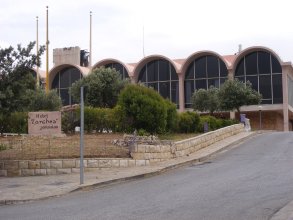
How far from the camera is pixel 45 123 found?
76.8ft

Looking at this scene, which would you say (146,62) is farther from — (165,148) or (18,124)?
(165,148)

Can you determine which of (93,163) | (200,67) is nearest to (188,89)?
(200,67)

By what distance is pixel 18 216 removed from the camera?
11047 mm

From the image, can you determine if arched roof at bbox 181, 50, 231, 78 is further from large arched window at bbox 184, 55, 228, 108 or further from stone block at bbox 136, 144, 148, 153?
stone block at bbox 136, 144, 148, 153

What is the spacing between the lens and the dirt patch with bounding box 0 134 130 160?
20.2 meters

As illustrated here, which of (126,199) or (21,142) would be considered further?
(21,142)

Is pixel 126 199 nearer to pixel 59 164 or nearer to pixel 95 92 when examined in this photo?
pixel 59 164

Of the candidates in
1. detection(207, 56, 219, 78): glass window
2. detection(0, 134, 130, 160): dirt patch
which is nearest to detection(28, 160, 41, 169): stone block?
Answer: detection(0, 134, 130, 160): dirt patch

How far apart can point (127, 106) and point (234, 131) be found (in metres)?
11.7

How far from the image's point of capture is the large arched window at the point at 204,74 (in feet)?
198

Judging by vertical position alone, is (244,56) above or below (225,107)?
above

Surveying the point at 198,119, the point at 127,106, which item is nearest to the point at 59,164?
the point at 127,106

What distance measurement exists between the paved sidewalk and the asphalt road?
1.56 ft

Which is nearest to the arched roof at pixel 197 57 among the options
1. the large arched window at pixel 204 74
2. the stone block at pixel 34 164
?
the large arched window at pixel 204 74
